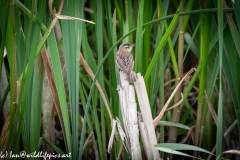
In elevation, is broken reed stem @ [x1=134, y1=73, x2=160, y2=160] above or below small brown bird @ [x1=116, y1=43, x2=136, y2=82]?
below

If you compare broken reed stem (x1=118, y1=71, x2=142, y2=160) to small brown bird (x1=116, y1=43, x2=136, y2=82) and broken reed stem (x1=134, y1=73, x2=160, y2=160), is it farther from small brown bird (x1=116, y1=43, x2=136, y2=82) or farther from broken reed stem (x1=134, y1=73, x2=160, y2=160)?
small brown bird (x1=116, y1=43, x2=136, y2=82)

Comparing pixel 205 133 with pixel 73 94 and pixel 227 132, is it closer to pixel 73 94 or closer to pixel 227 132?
pixel 227 132

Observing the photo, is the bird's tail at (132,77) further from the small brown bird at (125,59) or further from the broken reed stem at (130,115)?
the small brown bird at (125,59)

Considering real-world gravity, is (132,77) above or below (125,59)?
below

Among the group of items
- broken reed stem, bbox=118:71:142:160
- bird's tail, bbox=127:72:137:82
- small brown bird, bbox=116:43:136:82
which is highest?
small brown bird, bbox=116:43:136:82

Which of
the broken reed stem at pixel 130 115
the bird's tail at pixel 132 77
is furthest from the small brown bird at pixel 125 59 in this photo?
the broken reed stem at pixel 130 115

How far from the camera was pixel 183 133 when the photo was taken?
153 inches

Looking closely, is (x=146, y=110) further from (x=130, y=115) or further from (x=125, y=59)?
(x=125, y=59)

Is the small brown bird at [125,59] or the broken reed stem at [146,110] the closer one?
the broken reed stem at [146,110]

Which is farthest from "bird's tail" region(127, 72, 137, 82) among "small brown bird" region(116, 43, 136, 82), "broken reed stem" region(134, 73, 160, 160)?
"small brown bird" region(116, 43, 136, 82)

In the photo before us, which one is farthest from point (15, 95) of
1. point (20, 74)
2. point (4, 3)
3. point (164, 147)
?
point (164, 147)

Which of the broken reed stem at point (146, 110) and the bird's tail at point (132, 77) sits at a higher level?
the bird's tail at point (132, 77)

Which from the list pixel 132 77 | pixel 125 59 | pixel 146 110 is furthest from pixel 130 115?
pixel 125 59

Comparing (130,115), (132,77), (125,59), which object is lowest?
(130,115)
